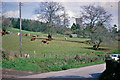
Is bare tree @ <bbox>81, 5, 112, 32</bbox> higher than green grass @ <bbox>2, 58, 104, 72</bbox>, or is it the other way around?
bare tree @ <bbox>81, 5, 112, 32</bbox>

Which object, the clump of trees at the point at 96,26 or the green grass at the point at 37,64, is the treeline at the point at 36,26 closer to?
the clump of trees at the point at 96,26

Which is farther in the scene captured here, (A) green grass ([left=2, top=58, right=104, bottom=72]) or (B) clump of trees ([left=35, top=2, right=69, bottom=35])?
(B) clump of trees ([left=35, top=2, right=69, bottom=35])

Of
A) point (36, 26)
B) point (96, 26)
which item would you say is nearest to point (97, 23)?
point (96, 26)

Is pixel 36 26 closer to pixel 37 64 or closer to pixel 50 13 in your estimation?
pixel 50 13

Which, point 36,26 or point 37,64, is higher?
point 36,26

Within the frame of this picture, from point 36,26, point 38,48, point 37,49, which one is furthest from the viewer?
point 36,26

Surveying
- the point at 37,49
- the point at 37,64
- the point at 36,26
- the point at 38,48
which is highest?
the point at 36,26

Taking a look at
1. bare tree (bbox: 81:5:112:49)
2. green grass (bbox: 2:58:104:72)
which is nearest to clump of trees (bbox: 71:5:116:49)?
bare tree (bbox: 81:5:112:49)

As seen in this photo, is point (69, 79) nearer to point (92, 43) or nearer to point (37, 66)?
point (37, 66)

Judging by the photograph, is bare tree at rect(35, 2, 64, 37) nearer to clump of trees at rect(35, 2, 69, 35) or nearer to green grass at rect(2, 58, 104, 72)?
clump of trees at rect(35, 2, 69, 35)

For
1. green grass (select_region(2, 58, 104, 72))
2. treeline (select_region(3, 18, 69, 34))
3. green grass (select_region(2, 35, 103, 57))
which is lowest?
green grass (select_region(2, 58, 104, 72))

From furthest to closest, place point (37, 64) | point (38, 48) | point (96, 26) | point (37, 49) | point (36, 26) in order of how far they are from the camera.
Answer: point (36, 26)
point (96, 26)
point (38, 48)
point (37, 49)
point (37, 64)

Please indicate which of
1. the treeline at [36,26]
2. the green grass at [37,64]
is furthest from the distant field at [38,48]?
the treeline at [36,26]

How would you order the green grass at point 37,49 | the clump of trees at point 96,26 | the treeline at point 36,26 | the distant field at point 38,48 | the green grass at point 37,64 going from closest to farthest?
1. the green grass at point 37,64
2. the green grass at point 37,49
3. the distant field at point 38,48
4. the clump of trees at point 96,26
5. the treeline at point 36,26
